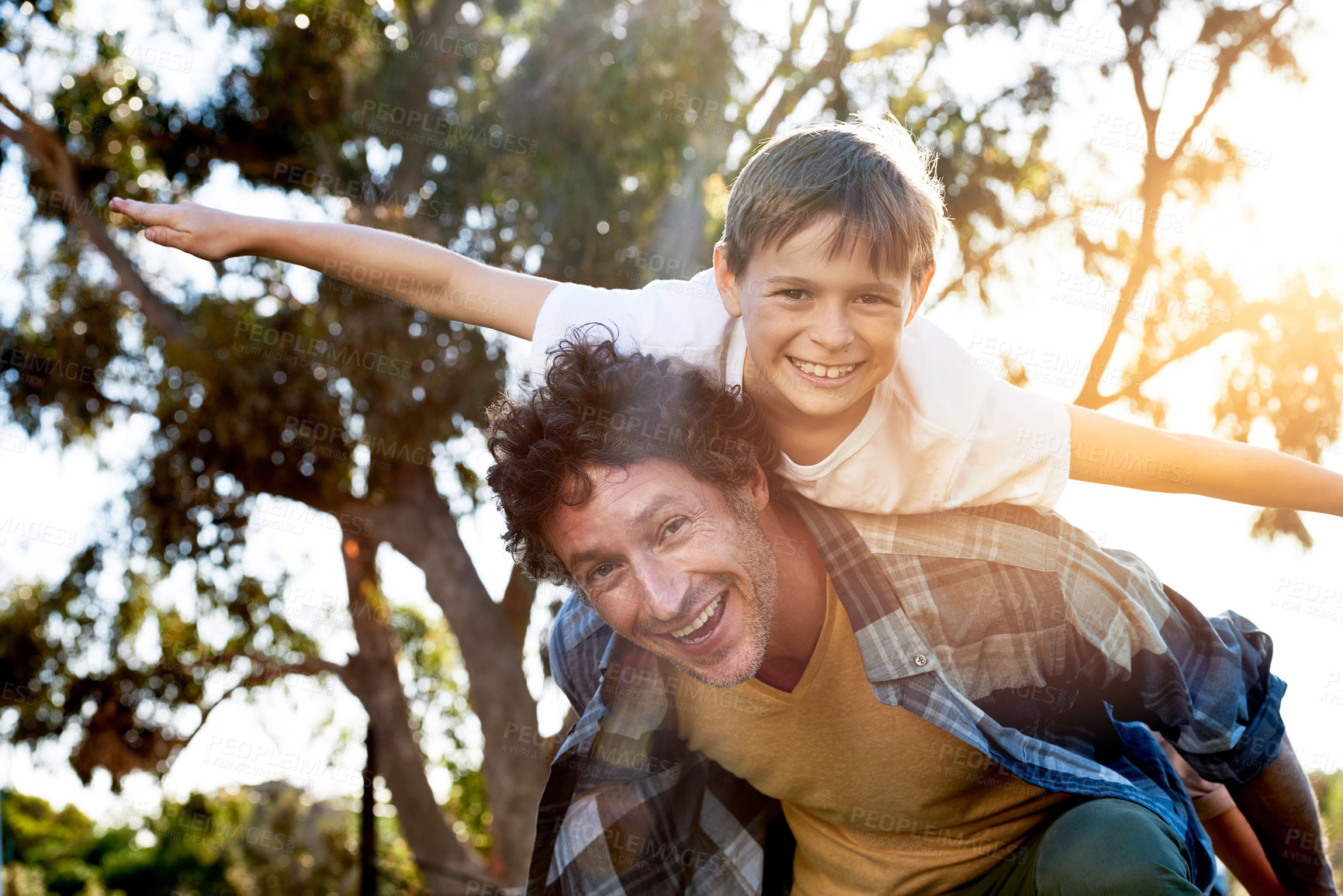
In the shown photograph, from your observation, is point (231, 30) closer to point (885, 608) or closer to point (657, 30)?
point (657, 30)

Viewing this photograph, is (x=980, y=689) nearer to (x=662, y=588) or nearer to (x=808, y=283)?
(x=662, y=588)

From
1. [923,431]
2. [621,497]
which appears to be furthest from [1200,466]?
[621,497]

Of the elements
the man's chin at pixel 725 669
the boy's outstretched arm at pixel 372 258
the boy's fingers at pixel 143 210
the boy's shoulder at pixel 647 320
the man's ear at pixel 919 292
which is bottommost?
the man's chin at pixel 725 669

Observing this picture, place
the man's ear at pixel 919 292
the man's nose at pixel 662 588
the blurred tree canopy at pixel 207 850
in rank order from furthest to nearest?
1. the blurred tree canopy at pixel 207 850
2. the man's ear at pixel 919 292
3. the man's nose at pixel 662 588

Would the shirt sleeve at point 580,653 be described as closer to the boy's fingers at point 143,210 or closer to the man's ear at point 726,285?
the man's ear at point 726,285

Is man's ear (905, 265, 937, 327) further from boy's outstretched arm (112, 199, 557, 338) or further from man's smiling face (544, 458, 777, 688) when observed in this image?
boy's outstretched arm (112, 199, 557, 338)

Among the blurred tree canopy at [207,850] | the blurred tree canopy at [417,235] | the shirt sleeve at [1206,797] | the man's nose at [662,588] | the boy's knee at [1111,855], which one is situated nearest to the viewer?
the boy's knee at [1111,855]

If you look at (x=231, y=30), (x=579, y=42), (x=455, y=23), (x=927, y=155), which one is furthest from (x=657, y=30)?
(x=927, y=155)

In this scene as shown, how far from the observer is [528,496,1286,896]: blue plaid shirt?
1916 mm

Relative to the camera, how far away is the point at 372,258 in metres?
2.02

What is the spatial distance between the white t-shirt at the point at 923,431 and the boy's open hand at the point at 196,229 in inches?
23.2

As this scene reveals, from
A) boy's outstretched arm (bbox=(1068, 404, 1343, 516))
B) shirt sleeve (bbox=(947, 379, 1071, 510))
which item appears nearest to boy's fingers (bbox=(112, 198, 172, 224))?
shirt sleeve (bbox=(947, 379, 1071, 510))

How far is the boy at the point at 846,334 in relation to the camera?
1920mm

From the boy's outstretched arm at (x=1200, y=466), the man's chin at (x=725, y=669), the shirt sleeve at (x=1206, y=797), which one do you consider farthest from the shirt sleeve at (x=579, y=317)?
the shirt sleeve at (x=1206, y=797)
